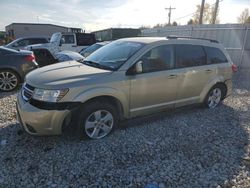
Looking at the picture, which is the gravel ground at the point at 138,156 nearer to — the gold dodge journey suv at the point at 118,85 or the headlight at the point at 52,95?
the gold dodge journey suv at the point at 118,85

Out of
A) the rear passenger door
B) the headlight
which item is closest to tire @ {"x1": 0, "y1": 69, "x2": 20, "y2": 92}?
the headlight

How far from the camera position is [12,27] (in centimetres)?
3581

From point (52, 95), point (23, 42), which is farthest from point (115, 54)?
point (23, 42)

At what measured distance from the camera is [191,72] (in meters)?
4.39

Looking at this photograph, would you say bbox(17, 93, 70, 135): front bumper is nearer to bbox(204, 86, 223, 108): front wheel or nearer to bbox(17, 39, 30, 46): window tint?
bbox(204, 86, 223, 108): front wheel

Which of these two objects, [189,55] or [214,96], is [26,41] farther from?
[214,96]

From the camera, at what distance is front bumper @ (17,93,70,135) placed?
3084 mm

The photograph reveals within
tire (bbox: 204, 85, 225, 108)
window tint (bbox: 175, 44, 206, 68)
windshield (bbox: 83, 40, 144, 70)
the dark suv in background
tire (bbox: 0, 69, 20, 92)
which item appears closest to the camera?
windshield (bbox: 83, 40, 144, 70)

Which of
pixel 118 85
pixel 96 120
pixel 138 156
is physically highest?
pixel 118 85

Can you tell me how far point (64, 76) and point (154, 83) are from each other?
1605 millimetres

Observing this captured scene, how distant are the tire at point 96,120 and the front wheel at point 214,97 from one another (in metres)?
2.57

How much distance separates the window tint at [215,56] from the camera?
4781 mm

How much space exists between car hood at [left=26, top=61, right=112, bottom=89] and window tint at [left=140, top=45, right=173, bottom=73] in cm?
74

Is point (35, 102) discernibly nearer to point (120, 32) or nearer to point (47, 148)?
point (47, 148)
